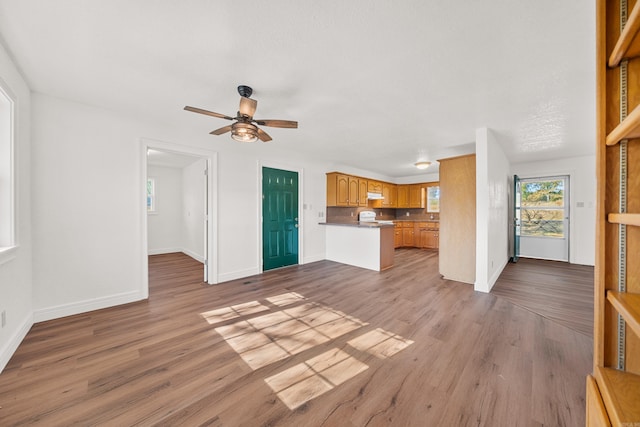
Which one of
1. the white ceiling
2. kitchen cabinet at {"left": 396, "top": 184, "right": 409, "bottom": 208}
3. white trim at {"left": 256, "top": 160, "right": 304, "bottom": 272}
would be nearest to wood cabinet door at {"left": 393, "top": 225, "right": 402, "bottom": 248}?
kitchen cabinet at {"left": 396, "top": 184, "right": 409, "bottom": 208}

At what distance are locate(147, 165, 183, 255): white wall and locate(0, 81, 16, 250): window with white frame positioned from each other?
458 centimetres

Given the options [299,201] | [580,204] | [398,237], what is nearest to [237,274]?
[299,201]

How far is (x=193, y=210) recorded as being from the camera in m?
5.94

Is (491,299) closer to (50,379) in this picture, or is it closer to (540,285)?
(540,285)

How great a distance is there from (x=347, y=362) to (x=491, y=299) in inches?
95.8

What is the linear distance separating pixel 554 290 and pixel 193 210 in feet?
23.8

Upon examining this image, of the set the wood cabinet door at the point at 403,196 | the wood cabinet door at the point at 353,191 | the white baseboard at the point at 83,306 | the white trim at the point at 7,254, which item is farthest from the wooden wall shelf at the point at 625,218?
the wood cabinet door at the point at 403,196

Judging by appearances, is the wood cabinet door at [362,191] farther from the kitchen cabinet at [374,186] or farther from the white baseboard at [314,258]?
the white baseboard at [314,258]

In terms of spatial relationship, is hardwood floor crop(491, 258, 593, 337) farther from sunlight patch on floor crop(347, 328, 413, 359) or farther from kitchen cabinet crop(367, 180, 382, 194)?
kitchen cabinet crop(367, 180, 382, 194)

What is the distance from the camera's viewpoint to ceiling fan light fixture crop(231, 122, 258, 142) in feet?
7.61

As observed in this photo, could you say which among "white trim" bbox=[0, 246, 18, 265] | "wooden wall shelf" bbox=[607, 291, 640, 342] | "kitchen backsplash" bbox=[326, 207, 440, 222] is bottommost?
"white trim" bbox=[0, 246, 18, 265]

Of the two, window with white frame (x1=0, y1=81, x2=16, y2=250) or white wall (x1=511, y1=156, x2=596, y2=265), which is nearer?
window with white frame (x1=0, y1=81, x2=16, y2=250)

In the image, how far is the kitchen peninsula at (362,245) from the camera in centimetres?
470

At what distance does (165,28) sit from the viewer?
158cm
